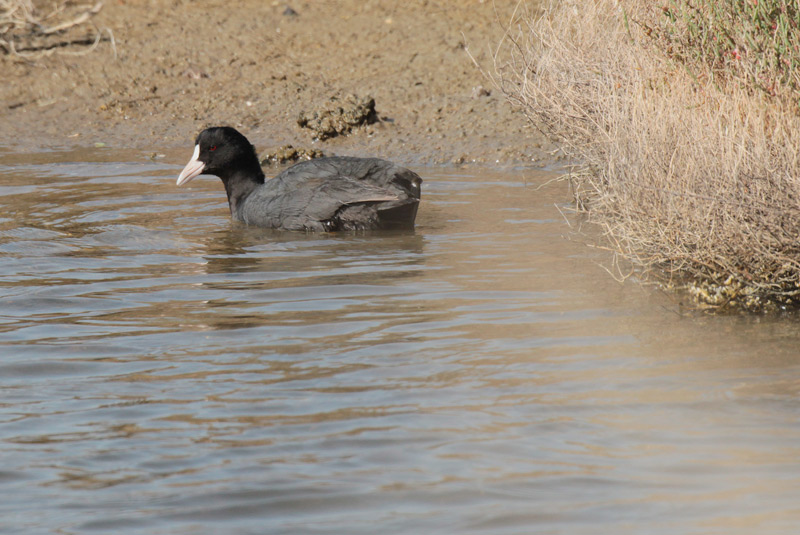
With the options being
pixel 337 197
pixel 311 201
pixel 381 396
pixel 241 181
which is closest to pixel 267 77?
pixel 241 181

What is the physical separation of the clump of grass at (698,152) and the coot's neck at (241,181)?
2.97 metres

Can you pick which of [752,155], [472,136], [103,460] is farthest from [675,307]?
[472,136]

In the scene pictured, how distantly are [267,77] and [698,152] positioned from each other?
9.17 meters

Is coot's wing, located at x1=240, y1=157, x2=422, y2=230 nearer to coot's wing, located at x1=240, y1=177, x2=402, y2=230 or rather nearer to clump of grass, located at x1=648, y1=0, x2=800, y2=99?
coot's wing, located at x1=240, y1=177, x2=402, y2=230

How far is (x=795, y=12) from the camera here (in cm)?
785

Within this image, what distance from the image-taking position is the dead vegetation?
15469 millimetres

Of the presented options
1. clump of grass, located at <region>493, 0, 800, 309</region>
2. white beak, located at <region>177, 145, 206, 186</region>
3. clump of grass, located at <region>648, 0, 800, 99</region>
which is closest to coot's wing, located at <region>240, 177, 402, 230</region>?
white beak, located at <region>177, 145, 206, 186</region>

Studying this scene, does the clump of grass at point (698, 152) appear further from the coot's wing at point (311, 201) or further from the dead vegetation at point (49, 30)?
the dead vegetation at point (49, 30)

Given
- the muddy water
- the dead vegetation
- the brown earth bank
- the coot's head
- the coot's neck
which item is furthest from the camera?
the dead vegetation

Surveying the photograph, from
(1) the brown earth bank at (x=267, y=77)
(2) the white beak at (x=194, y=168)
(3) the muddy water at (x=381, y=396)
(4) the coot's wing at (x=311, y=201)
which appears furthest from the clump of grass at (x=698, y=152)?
(1) the brown earth bank at (x=267, y=77)

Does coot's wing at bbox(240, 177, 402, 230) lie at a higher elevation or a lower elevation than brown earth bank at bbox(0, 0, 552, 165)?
lower

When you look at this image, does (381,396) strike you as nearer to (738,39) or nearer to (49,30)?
(738,39)

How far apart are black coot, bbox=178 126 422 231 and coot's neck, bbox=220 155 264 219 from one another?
0.20 meters

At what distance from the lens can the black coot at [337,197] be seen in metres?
9.49
